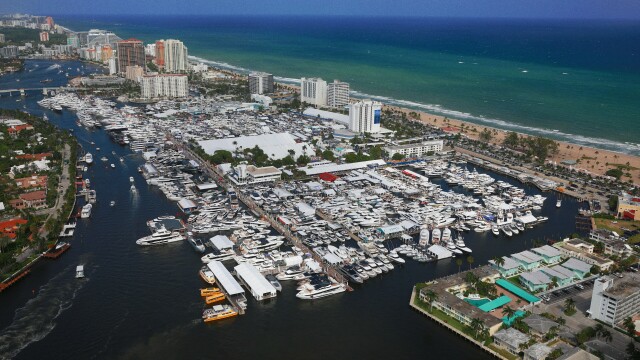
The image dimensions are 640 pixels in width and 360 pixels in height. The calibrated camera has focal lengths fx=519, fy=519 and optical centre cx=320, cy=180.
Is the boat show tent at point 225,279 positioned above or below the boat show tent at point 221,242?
below

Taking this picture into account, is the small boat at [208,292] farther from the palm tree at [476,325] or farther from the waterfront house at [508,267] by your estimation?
the waterfront house at [508,267]

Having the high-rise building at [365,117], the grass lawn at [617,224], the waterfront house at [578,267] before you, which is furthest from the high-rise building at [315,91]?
the waterfront house at [578,267]

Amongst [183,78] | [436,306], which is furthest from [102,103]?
[436,306]

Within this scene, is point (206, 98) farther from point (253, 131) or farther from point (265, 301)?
point (265, 301)

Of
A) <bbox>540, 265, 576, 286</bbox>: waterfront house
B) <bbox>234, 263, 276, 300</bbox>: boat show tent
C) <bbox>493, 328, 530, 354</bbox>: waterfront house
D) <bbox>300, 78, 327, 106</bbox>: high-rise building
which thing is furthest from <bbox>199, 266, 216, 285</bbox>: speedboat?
<bbox>300, 78, 327, 106</bbox>: high-rise building

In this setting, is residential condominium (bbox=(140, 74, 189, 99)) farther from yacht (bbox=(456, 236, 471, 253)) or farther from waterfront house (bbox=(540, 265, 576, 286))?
waterfront house (bbox=(540, 265, 576, 286))

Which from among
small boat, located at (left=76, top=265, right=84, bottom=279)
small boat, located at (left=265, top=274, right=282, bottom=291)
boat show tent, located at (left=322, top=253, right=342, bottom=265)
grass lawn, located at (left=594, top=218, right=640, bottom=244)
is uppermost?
grass lawn, located at (left=594, top=218, right=640, bottom=244)
